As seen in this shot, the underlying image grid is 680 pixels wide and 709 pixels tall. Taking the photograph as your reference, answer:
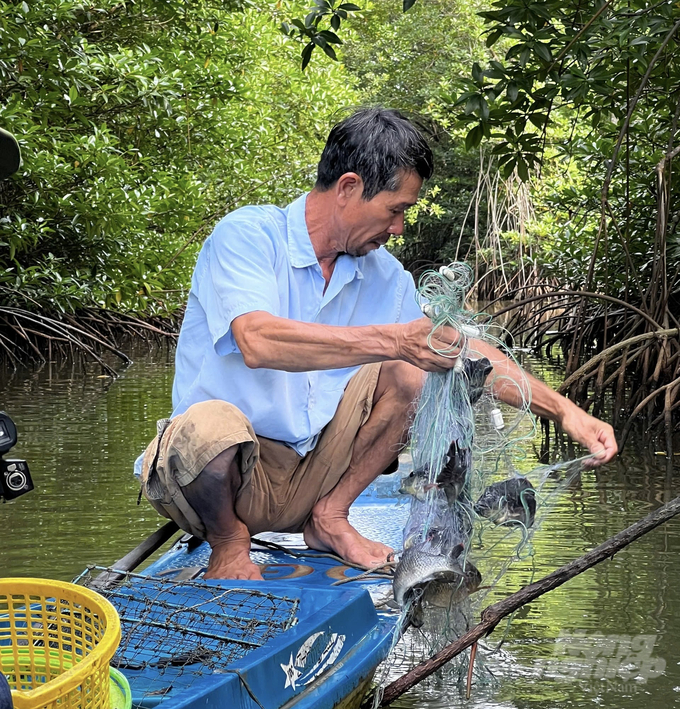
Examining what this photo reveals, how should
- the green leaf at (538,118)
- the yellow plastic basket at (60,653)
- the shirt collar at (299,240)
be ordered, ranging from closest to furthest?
the yellow plastic basket at (60,653) → the shirt collar at (299,240) → the green leaf at (538,118)

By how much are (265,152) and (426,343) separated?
1141cm

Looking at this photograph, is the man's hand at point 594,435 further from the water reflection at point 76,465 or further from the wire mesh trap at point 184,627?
the water reflection at point 76,465

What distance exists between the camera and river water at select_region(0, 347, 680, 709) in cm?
247

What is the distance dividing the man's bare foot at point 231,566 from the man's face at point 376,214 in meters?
0.77

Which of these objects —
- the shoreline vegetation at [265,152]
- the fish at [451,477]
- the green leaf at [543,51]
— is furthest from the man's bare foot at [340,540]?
the green leaf at [543,51]

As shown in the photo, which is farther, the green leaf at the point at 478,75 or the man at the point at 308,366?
the green leaf at the point at 478,75

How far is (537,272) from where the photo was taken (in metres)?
14.5

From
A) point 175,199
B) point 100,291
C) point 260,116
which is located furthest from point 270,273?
point 260,116

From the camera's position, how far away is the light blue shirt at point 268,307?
2.40 m

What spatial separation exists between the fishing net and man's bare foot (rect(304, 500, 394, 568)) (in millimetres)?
300

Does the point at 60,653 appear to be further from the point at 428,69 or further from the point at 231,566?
the point at 428,69

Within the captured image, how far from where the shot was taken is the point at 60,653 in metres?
1.56

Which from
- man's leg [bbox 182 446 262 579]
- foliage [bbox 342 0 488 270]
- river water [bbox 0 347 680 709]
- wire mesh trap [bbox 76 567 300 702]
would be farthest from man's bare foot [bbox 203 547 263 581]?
foliage [bbox 342 0 488 270]

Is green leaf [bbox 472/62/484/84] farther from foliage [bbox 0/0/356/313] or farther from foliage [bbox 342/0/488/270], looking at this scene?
foliage [bbox 342/0/488/270]
